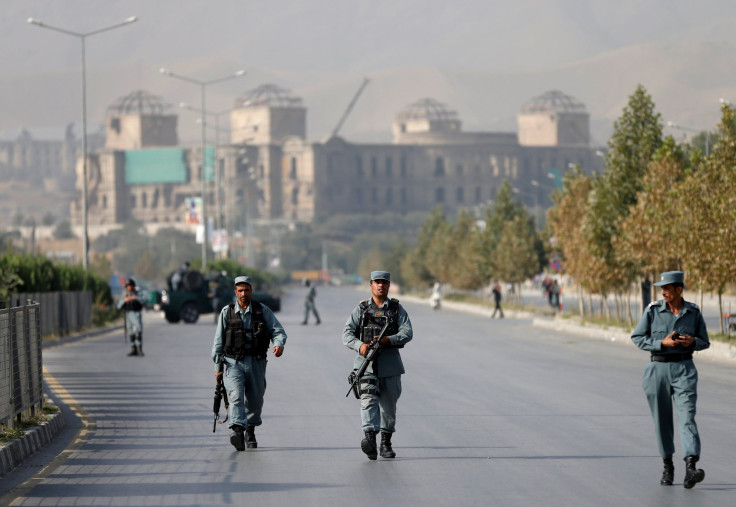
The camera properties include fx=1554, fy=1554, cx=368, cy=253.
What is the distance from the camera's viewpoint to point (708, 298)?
216 feet

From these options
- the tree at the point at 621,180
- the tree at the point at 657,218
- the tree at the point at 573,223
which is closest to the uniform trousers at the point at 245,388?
the tree at the point at 657,218

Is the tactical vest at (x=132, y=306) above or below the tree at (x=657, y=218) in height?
below

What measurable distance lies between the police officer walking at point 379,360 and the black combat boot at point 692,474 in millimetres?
2474

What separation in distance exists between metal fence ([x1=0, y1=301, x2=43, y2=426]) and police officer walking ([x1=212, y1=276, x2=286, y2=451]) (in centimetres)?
190

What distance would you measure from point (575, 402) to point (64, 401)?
5.87 metres

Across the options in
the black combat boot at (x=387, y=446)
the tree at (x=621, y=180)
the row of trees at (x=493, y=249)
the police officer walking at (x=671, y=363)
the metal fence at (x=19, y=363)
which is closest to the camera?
the police officer walking at (x=671, y=363)

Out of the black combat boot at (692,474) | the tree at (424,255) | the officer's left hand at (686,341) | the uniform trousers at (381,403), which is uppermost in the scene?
the officer's left hand at (686,341)

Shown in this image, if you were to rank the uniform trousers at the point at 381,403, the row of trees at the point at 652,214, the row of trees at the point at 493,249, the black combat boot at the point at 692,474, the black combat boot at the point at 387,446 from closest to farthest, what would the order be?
the black combat boot at the point at 692,474 → the uniform trousers at the point at 381,403 → the black combat boot at the point at 387,446 → the row of trees at the point at 652,214 → the row of trees at the point at 493,249

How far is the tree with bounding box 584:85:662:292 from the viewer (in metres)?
38.5

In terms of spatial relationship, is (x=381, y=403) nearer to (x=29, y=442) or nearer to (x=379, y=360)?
(x=379, y=360)

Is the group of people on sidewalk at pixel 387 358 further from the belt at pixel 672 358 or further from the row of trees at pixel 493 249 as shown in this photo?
the row of trees at pixel 493 249

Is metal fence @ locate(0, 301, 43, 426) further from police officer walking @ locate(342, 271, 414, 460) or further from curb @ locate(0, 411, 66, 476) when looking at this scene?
police officer walking @ locate(342, 271, 414, 460)

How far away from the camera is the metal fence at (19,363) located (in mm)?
13250

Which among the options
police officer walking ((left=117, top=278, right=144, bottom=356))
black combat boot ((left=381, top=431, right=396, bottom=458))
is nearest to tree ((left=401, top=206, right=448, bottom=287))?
police officer walking ((left=117, top=278, right=144, bottom=356))
